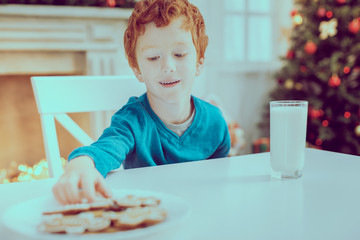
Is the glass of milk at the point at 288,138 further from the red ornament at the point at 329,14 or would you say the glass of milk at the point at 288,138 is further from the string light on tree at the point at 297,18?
the string light on tree at the point at 297,18

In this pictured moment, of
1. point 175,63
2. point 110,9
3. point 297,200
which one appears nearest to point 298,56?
point 110,9

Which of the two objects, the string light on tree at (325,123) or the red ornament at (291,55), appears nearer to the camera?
the string light on tree at (325,123)

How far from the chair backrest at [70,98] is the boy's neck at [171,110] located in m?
0.18

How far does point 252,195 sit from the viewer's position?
0.56 m

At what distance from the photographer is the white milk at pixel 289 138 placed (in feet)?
2.14

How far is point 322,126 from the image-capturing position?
2.66 m

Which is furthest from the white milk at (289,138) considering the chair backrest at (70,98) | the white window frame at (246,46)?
the white window frame at (246,46)

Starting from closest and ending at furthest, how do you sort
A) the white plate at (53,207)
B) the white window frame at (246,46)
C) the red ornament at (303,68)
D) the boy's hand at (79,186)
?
the white plate at (53,207) → the boy's hand at (79,186) → the red ornament at (303,68) → the white window frame at (246,46)

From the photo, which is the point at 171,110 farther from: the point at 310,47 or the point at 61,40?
the point at 310,47

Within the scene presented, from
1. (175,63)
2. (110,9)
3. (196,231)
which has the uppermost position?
(110,9)

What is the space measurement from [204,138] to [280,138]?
0.88ft

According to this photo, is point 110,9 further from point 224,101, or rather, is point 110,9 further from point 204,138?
point 204,138

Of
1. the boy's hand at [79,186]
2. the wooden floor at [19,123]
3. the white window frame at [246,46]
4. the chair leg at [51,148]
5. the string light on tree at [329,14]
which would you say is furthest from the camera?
the white window frame at [246,46]

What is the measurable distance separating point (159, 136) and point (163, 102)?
0.25 ft
